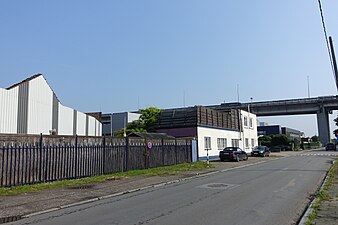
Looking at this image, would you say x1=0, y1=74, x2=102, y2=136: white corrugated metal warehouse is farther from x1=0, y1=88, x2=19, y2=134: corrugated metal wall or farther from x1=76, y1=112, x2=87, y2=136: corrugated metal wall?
x1=76, y1=112, x2=87, y2=136: corrugated metal wall

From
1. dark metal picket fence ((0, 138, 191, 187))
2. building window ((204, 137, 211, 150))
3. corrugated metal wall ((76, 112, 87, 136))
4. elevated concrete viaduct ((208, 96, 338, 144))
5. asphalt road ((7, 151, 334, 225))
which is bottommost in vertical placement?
asphalt road ((7, 151, 334, 225))

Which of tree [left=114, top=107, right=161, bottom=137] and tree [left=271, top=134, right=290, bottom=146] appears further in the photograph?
tree [left=271, top=134, right=290, bottom=146]

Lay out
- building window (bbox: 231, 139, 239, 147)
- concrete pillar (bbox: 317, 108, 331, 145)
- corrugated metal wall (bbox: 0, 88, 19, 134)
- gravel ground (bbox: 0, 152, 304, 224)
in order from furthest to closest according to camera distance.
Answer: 1. concrete pillar (bbox: 317, 108, 331, 145)
2. building window (bbox: 231, 139, 239, 147)
3. corrugated metal wall (bbox: 0, 88, 19, 134)
4. gravel ground (bbox: 0, 152, 304, 224)

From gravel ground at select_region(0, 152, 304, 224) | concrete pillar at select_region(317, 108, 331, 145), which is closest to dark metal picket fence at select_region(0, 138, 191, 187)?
gravel ground at select_region(0, 152, 304, 224)

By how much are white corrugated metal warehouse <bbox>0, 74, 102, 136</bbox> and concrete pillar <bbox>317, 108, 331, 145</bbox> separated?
6822 cm

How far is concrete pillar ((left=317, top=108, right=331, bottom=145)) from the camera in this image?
83.5 metres

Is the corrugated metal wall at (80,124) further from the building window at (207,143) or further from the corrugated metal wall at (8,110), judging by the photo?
the building window at (207,143)

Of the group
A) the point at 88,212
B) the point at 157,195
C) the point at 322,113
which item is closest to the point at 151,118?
the point at 157,195

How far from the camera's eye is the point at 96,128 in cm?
4134

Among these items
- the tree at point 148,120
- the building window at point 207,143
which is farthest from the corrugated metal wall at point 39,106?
the building window at point 207,143

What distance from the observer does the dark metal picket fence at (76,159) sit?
46.7ft

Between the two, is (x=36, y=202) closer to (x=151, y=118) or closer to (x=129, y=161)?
(x=129, y=161)

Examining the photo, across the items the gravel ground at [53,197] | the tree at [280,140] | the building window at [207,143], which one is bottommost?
the gravel ground at [53,197]

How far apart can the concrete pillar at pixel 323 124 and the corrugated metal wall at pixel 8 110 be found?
249ft
